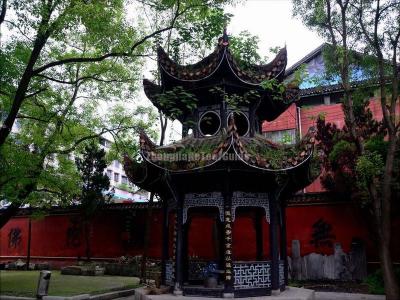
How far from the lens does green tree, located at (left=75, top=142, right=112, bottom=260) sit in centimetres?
2056

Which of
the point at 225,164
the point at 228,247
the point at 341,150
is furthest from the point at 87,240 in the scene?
the point at 225,164

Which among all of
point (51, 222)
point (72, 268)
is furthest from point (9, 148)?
point (51, 222)

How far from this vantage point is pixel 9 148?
13.8m

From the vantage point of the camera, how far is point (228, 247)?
1009 centimetres

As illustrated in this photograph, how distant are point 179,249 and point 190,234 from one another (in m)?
7.92

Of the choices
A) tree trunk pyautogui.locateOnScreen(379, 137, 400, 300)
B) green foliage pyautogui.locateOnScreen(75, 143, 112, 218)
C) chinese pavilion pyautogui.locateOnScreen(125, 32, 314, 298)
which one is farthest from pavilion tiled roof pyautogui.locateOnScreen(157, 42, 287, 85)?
green foliage pyautogui.locateOnScreen(75, 143, 112, 218)

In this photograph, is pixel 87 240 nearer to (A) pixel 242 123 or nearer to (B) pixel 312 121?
(A) pixel 242 123

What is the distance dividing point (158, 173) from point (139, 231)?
32.0 ft

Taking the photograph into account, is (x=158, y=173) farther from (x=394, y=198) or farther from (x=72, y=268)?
(x=72, y=268)

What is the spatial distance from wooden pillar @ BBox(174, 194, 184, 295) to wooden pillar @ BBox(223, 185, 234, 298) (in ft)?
4.16

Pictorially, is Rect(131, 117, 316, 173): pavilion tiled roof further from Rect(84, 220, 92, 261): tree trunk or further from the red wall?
Rect(84, 220, 92, 261): tree trunk

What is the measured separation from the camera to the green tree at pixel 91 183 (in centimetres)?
2056

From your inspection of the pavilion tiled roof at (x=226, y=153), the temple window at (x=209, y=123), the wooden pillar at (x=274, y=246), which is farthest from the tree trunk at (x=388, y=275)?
the temple window at (x=209, y=123)

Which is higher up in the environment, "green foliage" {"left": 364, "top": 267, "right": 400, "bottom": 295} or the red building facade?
the red building facade
